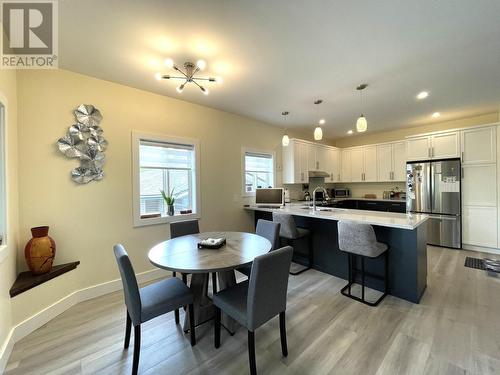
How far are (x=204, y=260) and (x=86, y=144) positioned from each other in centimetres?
212

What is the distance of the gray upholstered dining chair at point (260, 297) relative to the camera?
142 centimetres

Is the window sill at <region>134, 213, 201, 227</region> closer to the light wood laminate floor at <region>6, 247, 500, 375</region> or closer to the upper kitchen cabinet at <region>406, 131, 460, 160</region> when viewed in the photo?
the light wood laminate floor at <region>6, 247, 500, 375</region>

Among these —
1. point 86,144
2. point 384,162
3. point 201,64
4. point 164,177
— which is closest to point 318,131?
point 201,64

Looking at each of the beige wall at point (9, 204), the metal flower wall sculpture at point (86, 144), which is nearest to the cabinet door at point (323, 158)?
the metal flower wall sculpture at point (86, 144)

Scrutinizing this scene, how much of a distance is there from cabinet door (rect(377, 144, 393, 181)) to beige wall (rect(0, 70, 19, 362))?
6.58 m

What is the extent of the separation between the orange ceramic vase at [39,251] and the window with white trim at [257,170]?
290cm

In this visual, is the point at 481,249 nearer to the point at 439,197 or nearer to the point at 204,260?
the point at 439,197

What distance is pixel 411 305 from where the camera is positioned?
2.33 metres

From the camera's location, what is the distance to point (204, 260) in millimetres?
1682

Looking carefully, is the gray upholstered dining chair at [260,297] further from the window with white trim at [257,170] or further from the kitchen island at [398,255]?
the window with white trim at [257,170]

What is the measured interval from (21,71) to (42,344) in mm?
2670

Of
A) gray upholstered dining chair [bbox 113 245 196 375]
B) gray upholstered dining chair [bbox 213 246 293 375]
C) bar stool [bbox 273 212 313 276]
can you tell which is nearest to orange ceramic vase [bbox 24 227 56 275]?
gray upholstered dining chair [bbox 113 245 196 375]

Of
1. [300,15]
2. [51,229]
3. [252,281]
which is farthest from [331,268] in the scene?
[51,229]

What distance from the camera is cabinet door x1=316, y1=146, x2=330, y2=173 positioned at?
5.43 m
